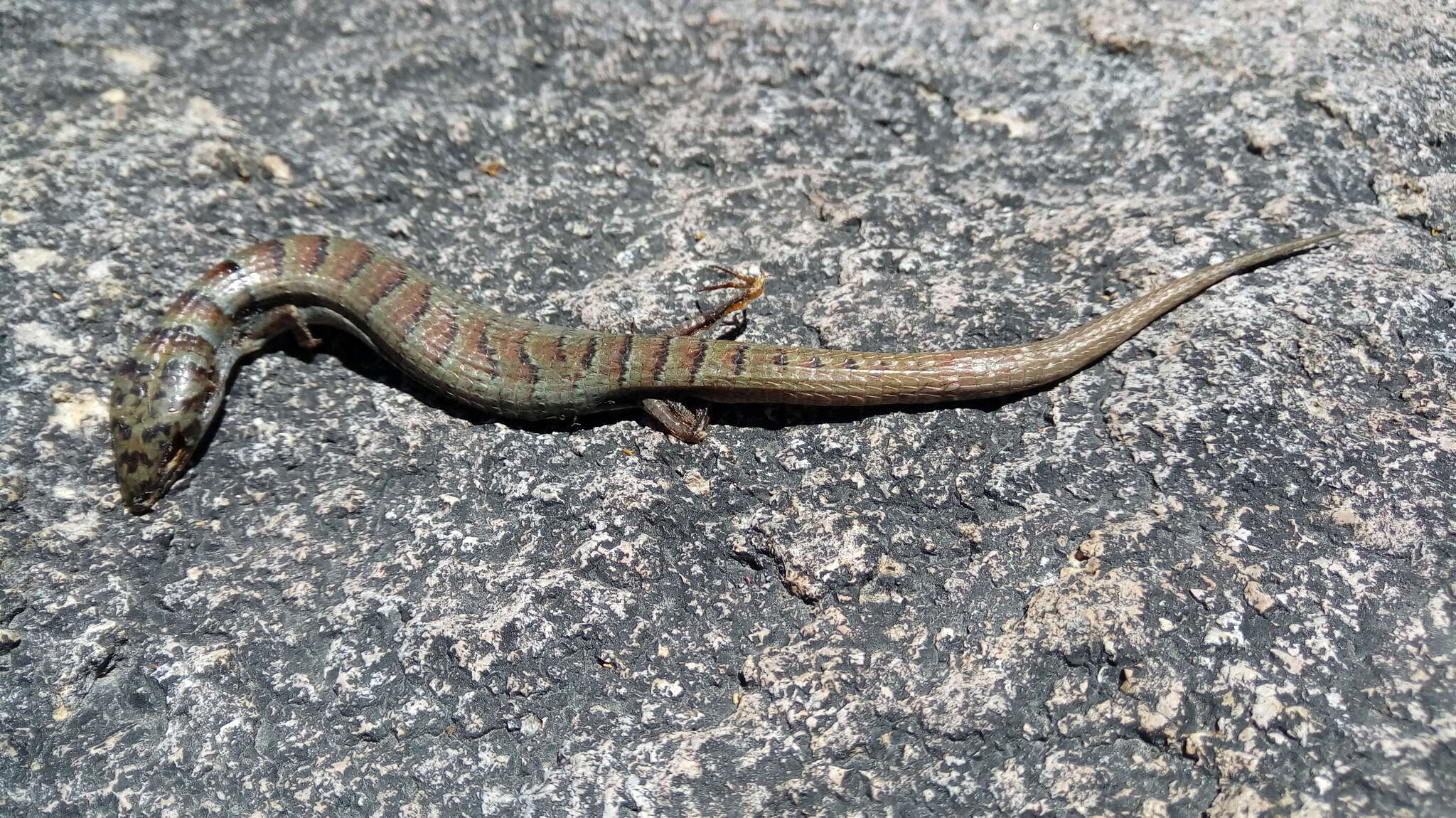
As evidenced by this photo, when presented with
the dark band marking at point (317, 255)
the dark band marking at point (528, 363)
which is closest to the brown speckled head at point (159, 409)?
the dark band marking at point (317, 255)

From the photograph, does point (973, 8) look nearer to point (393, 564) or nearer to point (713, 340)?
point (713, 340)

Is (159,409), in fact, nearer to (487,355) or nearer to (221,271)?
(221,271)

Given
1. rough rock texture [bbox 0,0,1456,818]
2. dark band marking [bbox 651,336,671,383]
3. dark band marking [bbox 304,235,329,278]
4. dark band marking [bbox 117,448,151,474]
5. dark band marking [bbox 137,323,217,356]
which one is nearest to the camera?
rough rock texture [bbox 0,0,1456,818]

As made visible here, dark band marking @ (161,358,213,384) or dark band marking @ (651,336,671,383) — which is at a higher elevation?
dark band marking @ (651,336,671,383)

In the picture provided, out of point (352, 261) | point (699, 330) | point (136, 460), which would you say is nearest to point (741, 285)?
point (699, 330)

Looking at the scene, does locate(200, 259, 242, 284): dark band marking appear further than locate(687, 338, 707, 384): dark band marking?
Yes

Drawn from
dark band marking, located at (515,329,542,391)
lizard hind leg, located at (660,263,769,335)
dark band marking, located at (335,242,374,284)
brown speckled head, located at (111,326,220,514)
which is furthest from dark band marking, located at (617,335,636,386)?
brown speckled head, located at (111,326,220,514)

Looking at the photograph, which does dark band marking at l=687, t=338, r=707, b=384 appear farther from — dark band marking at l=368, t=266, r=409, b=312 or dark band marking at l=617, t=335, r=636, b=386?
dark band marking at l=368, t=266, r=409, b=312

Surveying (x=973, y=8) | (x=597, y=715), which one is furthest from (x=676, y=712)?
(x=973, y=8)
